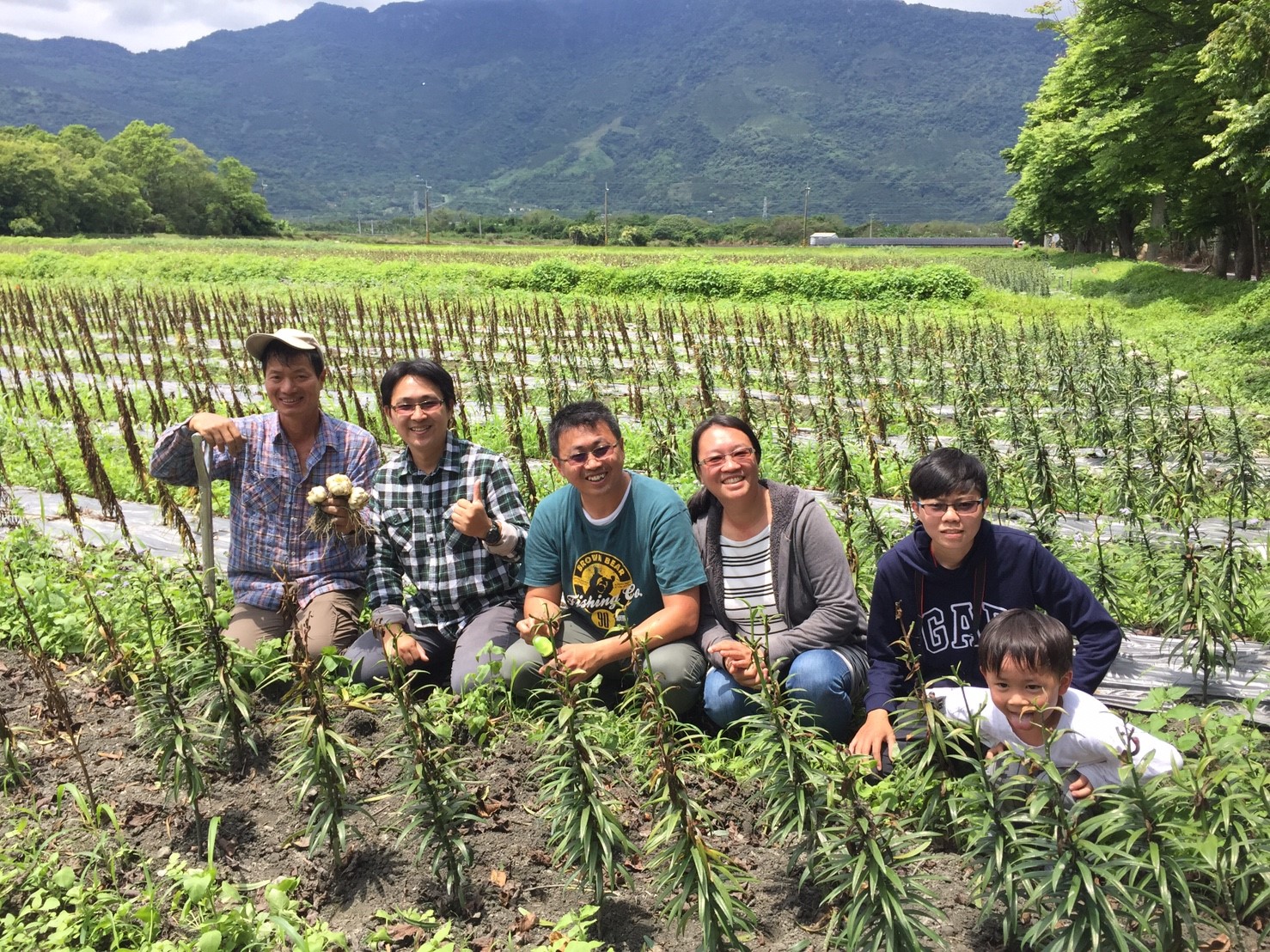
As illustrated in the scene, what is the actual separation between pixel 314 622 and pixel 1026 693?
105 inches

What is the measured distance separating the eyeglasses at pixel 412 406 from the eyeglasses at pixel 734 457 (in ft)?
3.69

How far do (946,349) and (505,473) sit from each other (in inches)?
422

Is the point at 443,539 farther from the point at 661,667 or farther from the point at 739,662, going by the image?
the point at 739,662

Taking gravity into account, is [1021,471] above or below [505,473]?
below

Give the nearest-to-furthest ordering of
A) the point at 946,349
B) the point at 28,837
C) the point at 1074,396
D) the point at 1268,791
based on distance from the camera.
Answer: the point at 1268,791, the point at 28,837, the point at 1074,396, the point at 946,349

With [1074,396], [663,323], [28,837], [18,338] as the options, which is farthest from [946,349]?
[18,338]

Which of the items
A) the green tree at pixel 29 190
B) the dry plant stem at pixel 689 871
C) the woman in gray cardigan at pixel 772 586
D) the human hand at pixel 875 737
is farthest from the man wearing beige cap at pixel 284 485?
the green tree at pixel 29 190

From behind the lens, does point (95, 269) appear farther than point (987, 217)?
No

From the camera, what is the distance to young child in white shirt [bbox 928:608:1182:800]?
2230 millimetres

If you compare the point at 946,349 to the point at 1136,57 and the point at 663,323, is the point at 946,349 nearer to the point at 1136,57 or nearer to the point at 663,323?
the point at 663,323

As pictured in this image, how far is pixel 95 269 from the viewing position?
2541 centimetres

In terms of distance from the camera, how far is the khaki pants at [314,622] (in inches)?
141

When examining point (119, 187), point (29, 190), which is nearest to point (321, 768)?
point (29, 190)

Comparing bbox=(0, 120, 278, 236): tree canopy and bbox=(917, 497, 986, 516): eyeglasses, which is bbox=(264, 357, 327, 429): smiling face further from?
bbox=(0, 120, 278, 236): tree canopy
